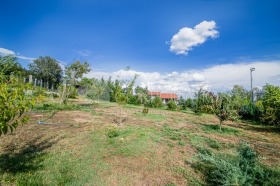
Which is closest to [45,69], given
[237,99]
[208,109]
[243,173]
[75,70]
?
[75,70]

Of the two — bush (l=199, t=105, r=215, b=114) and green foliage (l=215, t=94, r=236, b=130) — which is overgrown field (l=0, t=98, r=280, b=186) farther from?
bush (l=199, t=105, r=215, b=114)

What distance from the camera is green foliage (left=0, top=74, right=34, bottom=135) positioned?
296 centimetres

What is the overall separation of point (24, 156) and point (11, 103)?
314 centimetres

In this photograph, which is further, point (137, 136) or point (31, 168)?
point (137, 136)

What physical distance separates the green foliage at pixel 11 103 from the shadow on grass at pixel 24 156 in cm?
214

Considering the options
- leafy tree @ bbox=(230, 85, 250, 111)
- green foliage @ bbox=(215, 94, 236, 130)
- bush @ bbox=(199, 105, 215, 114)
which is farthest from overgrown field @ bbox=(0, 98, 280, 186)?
leafy tree @ bbox=(230, 85, 250, 111)

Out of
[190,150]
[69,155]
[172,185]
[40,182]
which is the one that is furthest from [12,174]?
[190,150]

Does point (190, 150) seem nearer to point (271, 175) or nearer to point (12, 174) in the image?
point (271, 175)

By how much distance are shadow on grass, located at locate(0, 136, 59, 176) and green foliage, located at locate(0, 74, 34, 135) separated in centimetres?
214

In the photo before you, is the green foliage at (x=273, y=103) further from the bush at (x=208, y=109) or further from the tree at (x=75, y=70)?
the tree at (x=75, y=70)

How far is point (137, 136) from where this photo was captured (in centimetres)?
738

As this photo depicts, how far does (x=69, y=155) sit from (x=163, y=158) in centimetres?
298

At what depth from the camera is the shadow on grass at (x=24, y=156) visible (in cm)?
464

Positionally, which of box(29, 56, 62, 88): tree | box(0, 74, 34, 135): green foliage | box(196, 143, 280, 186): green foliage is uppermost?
box(29, 56, 62, 88): tree
